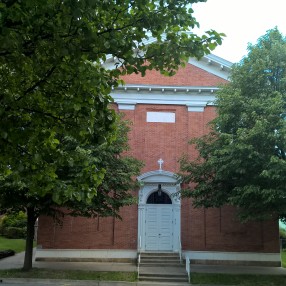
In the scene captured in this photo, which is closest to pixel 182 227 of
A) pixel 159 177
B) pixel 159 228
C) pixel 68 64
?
pixel 159 228

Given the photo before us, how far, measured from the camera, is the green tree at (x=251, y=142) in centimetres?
1426

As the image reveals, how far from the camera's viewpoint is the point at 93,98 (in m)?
5.41

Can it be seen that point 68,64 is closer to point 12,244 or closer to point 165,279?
point 165,279

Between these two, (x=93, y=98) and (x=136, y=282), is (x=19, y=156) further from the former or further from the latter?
(x=136, y=282)

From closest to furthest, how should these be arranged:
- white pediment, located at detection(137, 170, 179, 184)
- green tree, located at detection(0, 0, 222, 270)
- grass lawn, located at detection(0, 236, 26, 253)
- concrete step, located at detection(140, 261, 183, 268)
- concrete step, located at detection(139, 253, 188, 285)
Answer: green tree, located at detection(0, 0, 222, 270) → concrete step, located at detection(139, 253, 188, 285) → concrete step, located at detection(140, 261, 183, 268) → white pediment, located at detection(137, 170, 179, 184) → grass lawn, located at detection(0, 236, 26, 253)

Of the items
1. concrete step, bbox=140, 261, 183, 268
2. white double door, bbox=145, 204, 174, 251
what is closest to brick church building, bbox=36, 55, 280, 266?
white double door, bbox=145, 204, 174, 251

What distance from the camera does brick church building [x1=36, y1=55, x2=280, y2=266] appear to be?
2112 centimetres

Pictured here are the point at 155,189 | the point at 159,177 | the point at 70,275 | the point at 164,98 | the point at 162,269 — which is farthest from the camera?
the point at 164,98

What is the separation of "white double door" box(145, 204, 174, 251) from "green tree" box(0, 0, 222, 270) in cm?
1568

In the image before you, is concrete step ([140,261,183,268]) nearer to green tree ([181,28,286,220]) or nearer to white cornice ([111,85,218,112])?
green tree ([181,28,286,220])

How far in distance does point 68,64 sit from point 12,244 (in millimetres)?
25771

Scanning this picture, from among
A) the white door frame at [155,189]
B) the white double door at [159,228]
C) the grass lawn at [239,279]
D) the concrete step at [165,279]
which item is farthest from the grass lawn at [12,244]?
the grass lawn at [239,279]

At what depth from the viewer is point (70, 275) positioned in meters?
16.2

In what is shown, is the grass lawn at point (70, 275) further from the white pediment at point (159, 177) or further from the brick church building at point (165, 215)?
the white pediment at point (159, 177)
